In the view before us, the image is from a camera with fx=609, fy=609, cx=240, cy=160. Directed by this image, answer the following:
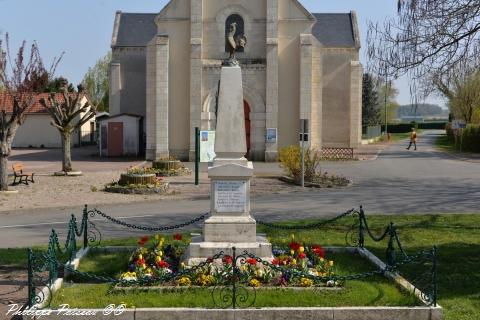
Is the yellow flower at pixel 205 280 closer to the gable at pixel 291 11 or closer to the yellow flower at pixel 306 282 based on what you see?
the yellow flower at pixel 306 282

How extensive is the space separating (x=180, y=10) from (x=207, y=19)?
5.18 feet

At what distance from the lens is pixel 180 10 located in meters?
33.1

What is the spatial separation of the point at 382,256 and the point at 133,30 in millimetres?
38815

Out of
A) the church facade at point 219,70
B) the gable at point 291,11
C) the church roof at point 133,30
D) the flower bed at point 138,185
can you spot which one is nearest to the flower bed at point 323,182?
the flower bed at point 138,185

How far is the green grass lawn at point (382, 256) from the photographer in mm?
7551

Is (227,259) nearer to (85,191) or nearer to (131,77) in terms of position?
(85,191)

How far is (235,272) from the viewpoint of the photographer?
7.62 meters

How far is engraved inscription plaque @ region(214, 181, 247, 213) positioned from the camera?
9328 mm

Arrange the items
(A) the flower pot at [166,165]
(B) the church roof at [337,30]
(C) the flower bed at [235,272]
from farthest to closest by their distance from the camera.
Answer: (B) the church roof at [337,30] < (A) the flower pot at [166,165] < (C) the flower bed at [235,272]

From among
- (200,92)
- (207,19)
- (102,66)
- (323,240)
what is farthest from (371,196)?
(102,66)

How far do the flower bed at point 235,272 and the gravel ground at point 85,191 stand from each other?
8.88 meters

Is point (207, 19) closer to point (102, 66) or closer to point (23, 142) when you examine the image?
point (23, 142)

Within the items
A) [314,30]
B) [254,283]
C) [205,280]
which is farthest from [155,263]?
[314,30]

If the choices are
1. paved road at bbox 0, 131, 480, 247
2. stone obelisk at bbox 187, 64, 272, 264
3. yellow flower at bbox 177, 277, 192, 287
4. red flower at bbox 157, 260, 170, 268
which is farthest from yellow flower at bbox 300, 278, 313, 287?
paved road at bbox 0, 131, 480, 247
